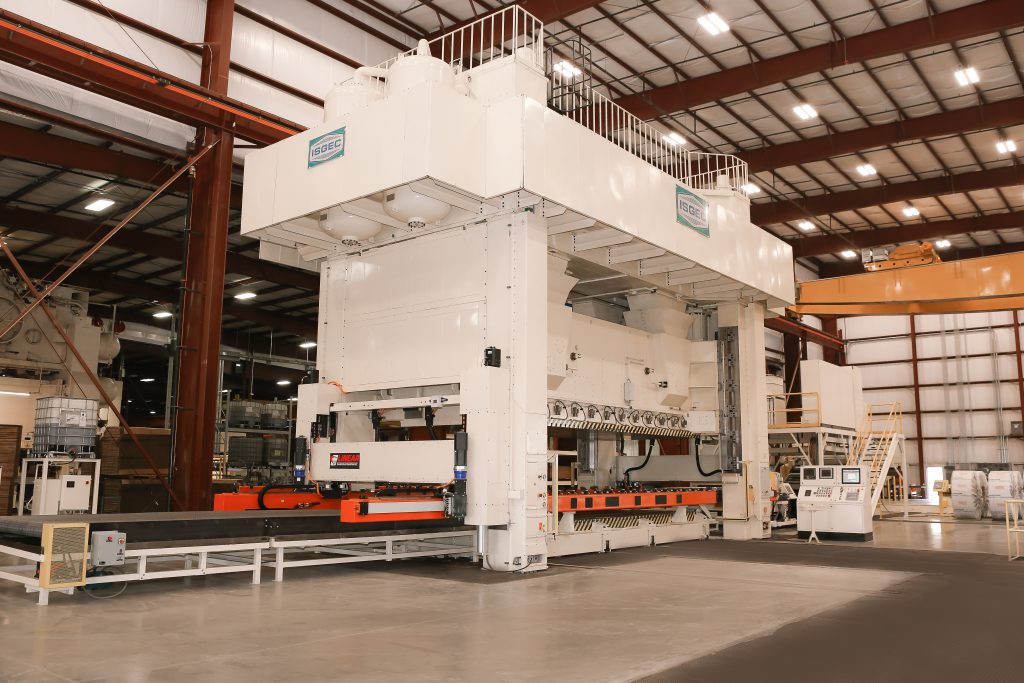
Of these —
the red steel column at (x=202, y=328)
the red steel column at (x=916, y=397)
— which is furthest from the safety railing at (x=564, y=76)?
the red steel column at (x=916, y=397)

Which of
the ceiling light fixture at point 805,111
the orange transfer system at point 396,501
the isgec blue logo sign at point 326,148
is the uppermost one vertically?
the ceiling light fixture at point 805,111

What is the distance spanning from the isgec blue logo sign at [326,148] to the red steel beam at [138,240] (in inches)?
355

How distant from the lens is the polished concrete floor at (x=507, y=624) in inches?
161

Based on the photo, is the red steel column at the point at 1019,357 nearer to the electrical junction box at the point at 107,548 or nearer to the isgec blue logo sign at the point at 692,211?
the isgec blue logo sign at the point at 692,211

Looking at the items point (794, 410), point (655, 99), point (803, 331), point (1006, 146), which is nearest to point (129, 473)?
point (655, 99)

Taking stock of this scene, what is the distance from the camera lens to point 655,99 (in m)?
16.9

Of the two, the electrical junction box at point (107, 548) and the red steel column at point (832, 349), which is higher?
the red steel column at point (832, 349)

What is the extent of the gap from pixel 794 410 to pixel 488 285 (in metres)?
10.8

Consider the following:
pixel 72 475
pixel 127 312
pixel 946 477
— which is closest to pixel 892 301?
pixel 72 475

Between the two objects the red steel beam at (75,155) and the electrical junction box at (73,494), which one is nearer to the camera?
the electrical junction box at (73,494)

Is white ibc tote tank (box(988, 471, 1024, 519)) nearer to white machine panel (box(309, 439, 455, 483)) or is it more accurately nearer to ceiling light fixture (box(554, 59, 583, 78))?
ceiling light fixture (box(554, 59, 583, 78))

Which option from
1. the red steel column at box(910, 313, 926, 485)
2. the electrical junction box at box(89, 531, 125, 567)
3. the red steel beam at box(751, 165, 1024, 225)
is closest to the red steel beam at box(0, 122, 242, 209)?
the electrical junction box at box(89, 531, 125, 567)

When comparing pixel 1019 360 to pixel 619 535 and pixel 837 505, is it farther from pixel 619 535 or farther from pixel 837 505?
pixel 619 535

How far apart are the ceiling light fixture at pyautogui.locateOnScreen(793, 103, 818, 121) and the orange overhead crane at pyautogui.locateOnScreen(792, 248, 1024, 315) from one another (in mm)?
4227
